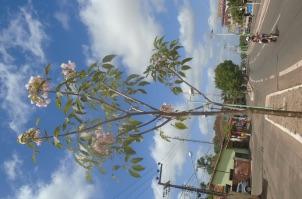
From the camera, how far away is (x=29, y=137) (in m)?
7.96

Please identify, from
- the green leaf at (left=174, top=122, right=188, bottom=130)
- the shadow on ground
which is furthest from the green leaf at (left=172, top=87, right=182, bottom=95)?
the shadow on ground

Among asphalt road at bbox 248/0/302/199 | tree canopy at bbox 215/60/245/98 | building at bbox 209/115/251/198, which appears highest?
tree canopy at bbox 215/60/245/98

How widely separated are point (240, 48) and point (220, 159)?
1299 inches

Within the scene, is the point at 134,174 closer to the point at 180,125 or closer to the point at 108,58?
the point at 180,125

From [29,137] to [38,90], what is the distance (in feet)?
3.03

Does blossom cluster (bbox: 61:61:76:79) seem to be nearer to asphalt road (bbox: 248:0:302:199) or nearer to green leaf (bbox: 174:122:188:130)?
green leaf (bbox: 174:122:188:130)

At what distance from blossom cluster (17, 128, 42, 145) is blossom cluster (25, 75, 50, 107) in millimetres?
554

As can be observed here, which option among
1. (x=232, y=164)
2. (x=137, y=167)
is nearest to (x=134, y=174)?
(x=137, y=167)

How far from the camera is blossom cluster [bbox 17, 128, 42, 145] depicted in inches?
313

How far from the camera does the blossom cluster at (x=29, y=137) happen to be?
7.94m

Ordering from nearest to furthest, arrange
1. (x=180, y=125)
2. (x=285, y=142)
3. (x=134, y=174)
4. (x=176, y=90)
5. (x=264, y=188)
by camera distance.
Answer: (x=134, y=174) < (x=180, y=125) < (x=176, y=90) < (x=285, y=142) < (x=264, y=188)

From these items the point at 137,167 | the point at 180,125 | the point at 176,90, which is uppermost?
the point at 176,90

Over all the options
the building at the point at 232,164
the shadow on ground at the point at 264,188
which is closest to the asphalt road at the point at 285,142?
the shadow on ground at the point at 264,188

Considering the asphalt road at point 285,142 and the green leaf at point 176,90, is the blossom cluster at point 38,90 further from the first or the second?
the asphalt road at point 285,142
